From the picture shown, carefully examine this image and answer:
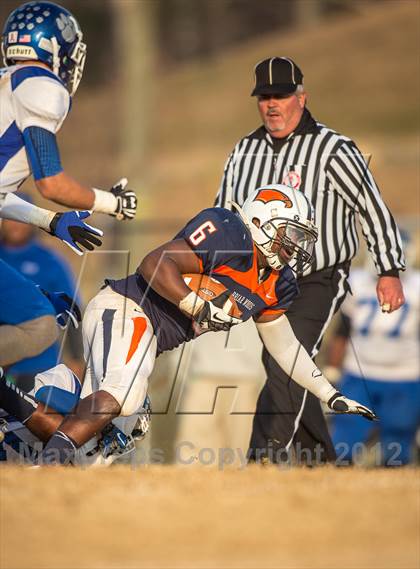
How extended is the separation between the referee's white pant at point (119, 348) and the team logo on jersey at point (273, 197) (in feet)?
2.97

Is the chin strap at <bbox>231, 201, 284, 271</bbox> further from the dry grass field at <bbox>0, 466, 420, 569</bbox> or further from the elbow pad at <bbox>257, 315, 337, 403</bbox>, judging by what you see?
the dry grass field at <bbox>0, 466, 420, 569</bbox>

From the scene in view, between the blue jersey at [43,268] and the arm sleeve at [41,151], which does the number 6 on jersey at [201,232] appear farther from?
the blue jersey at [43,268]

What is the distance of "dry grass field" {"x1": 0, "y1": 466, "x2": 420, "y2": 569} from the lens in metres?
4.62

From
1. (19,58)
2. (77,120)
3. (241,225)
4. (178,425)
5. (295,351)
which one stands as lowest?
(178,425)

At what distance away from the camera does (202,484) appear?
5586 mm

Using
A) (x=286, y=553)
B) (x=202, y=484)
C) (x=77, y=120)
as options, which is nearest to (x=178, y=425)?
(x=202, y=484)

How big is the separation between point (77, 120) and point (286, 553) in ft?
91.7

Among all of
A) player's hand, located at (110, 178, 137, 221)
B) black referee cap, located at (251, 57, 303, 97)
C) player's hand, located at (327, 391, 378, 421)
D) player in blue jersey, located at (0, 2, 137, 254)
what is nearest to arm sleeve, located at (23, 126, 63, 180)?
player in blue jersey, located at (0, 2, 137, 254)

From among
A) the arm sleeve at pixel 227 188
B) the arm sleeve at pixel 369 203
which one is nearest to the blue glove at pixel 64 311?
the arm sleeve at pixel 227 188

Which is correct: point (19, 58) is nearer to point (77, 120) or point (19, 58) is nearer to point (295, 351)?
point (295, 351)

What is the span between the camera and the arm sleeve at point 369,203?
6676 millimetres

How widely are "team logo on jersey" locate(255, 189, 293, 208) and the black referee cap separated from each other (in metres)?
0.76

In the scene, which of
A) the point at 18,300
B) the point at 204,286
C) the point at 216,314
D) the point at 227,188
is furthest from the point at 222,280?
the point at 18,300

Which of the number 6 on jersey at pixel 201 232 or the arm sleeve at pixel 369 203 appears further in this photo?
the arm sleeve at pixel 369 203
